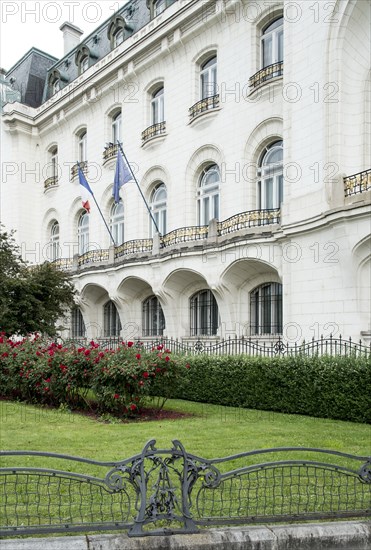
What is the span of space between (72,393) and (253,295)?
8718 mm

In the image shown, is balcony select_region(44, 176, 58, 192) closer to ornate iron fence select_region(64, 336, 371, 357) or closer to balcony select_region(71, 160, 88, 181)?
balcony select_region(71, 160, 88, 181)

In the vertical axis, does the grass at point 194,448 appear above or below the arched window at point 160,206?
below

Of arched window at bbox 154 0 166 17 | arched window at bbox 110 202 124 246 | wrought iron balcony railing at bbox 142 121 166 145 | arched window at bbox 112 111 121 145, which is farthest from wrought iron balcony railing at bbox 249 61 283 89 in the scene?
arched window at bbox 110 202 124 246

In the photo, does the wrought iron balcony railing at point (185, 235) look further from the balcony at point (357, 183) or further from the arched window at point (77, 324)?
the arched window at point (77, 324)

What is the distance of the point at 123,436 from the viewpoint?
837cm

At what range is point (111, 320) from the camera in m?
25.9

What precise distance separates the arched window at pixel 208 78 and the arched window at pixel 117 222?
7.15 metres

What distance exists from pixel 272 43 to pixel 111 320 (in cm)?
1470

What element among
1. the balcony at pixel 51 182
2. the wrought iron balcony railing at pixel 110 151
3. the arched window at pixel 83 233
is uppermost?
the wrought iron balcony railing at pixel 110 151

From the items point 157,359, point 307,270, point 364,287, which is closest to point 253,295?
point 307,270

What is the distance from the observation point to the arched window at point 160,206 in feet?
75.0

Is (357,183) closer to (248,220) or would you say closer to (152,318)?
(248,220)

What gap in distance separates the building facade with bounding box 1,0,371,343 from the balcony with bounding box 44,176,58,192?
122mm

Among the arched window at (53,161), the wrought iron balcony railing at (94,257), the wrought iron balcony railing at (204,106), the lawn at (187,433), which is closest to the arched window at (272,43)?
the wrought iron balcony railing at (204,106)
